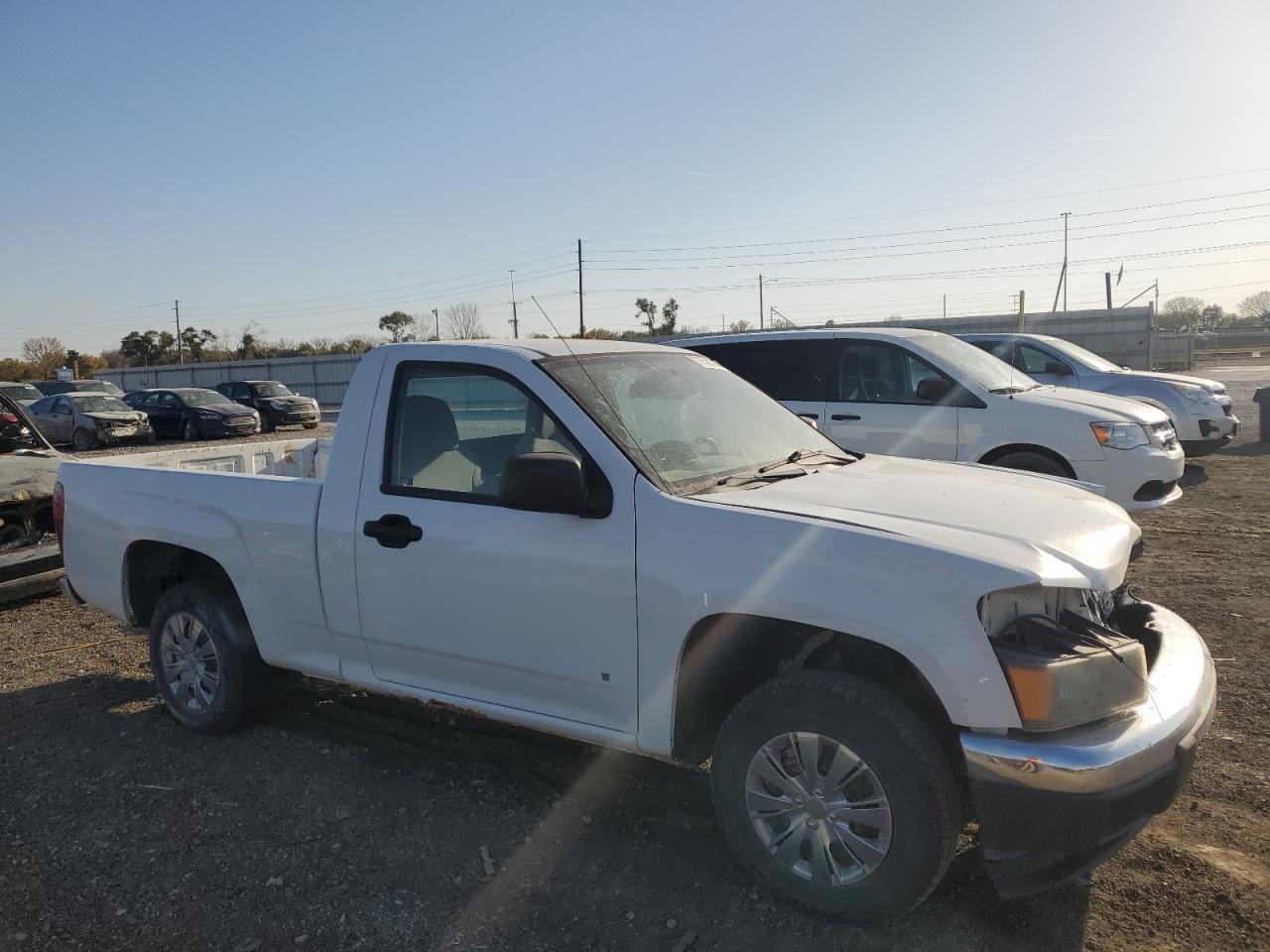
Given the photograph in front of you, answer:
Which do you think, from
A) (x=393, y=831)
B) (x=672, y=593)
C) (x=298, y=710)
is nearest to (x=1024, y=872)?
(x=672, y=593)

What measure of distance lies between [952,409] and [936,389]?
22 cm

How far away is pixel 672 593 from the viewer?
3.05 meters

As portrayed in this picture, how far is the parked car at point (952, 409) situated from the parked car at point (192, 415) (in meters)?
20.0

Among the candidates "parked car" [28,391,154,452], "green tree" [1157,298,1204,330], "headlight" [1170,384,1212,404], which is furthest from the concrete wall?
"green tree" [1157,298,1204,330]

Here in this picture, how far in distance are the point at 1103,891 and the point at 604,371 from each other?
2.58 m

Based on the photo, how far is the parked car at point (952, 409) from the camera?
7.73 metres

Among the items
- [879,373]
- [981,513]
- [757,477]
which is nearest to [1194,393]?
[879,373]

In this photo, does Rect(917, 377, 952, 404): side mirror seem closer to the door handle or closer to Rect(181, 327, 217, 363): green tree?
the door handle

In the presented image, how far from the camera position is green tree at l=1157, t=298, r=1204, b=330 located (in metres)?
84.5

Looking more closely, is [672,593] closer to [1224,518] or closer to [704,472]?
[704,472]

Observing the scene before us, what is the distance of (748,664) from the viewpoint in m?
3.28

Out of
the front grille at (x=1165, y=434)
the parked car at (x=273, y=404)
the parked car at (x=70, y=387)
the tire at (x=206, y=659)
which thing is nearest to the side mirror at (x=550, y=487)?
the tire at (x=206, y=659)

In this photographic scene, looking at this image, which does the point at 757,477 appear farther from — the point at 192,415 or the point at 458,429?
the point at 192,415

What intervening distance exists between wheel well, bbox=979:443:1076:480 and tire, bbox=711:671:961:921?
5655mm
